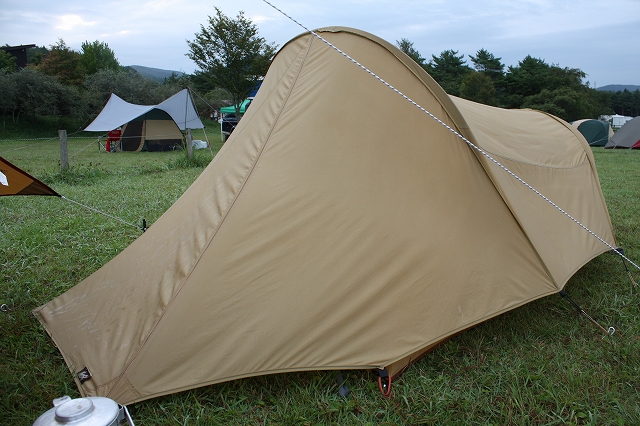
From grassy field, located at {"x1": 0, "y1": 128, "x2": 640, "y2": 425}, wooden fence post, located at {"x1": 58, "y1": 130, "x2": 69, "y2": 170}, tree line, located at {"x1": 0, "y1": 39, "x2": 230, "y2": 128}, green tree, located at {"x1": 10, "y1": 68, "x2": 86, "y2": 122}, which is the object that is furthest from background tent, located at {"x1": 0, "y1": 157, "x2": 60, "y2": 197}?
green tree, located at {"x1": 10, "y1": 68, "x2": 86, "y2": 122}

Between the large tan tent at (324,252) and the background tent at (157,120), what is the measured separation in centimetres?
1233

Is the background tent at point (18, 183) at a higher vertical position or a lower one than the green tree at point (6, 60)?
lower

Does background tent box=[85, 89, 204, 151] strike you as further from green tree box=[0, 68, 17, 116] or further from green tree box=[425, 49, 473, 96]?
green tree box=[425, 49, 473, 96]

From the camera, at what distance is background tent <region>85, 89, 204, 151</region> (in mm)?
14016

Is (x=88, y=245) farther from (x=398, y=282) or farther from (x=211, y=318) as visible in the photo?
(x=398, y=282)

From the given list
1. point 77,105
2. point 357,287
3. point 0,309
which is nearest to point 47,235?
point 0,309

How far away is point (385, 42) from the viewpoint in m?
2.42

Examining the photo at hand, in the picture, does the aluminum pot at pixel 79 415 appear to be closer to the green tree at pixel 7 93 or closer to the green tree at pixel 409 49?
the green tree at pixel 7 93

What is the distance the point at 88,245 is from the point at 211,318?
2.55 meters

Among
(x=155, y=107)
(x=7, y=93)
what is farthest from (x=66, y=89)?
(x=155, y=107)

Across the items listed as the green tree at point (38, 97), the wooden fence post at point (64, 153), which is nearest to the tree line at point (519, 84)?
the green tree at point (38, 97)

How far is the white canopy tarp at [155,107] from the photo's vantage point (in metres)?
13.5

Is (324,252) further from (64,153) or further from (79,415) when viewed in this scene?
(64,153)

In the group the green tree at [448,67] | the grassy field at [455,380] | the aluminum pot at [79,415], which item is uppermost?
the green tree at [448,67]
